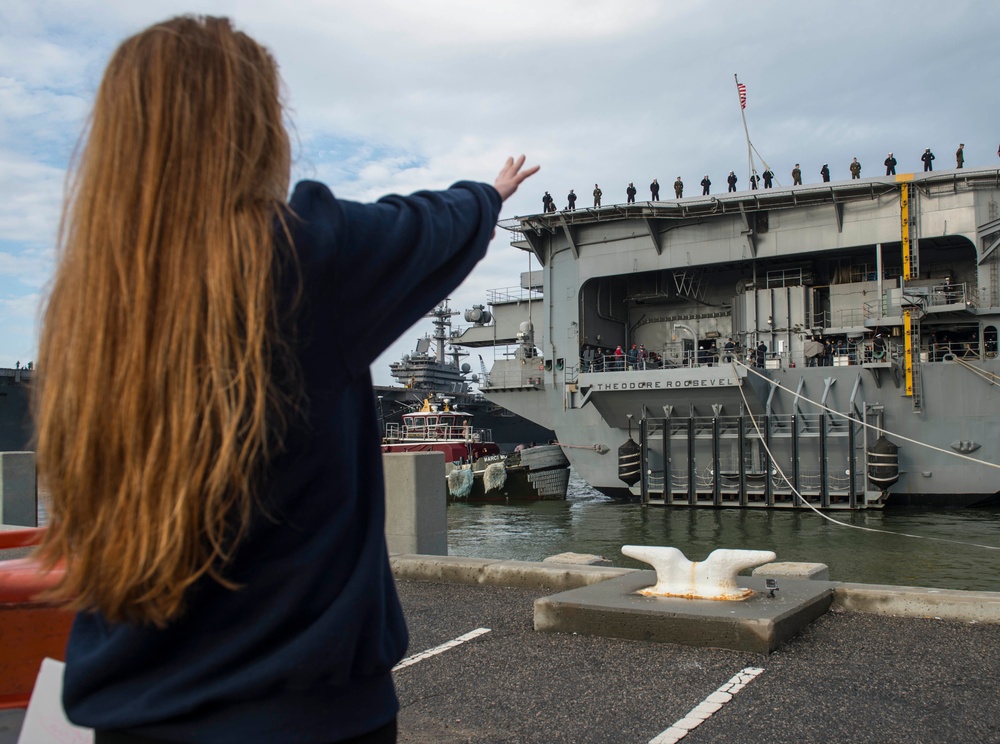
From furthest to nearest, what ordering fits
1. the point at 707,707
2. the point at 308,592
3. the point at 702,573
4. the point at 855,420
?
the point at 855,420, the point at 702,573, the point at 707,707, the point at 308,592

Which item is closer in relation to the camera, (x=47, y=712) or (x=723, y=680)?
(x=47, y=712)

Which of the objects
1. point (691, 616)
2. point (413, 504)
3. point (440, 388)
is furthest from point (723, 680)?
point (440, 388)

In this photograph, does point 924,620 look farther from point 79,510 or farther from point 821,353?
point 821,353

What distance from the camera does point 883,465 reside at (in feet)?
78.3

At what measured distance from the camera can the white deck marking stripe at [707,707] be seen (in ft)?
12.6

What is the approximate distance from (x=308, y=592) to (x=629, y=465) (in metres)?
26.6

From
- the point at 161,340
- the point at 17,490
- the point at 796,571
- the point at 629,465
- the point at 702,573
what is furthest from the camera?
the point at 629,465

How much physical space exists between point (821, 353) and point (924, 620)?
72.5 ft

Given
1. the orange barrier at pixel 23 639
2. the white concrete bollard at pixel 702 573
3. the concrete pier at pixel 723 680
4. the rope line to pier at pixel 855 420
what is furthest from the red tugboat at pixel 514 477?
the orange barrier at pixel 23 639

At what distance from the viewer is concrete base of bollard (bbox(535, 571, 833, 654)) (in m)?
5.08

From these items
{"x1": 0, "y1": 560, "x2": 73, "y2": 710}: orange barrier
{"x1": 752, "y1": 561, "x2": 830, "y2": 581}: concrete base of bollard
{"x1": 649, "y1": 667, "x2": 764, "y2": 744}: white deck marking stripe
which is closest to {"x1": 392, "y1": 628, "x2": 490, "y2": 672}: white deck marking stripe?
{"x1": 649, "y1": 667, "x2": 764, "y2": 744}: white deck marking stripe

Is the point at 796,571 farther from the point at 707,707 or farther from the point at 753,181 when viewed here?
the point at 753,181

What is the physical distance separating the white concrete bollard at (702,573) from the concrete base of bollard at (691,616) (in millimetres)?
110

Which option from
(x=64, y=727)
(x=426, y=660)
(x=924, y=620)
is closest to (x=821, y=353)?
(x=924, y=620)
